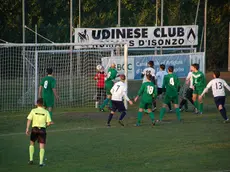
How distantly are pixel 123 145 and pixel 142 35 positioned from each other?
15436mm

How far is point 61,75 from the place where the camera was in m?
36.5

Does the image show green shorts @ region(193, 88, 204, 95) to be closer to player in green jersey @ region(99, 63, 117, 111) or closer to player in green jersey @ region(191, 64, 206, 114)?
player in green jersey @ region(191, 64, 206, 114)

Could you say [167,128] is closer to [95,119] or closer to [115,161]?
[95,119]

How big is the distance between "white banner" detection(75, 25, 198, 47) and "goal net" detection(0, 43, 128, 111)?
0.58 meters

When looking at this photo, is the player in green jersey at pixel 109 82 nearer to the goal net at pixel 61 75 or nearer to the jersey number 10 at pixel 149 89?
the goal net at pixel 61 75

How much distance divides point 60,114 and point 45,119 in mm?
11580

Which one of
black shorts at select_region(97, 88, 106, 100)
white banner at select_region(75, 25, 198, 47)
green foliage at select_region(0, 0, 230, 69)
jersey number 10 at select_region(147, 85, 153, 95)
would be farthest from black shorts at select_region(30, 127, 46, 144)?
green foliage at select_region(0, 0, 230, 69)

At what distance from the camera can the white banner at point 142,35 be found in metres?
33.5

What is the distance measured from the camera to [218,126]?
23281mm

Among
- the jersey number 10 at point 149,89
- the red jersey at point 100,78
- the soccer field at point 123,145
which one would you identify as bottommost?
the soccer field at point 123,145

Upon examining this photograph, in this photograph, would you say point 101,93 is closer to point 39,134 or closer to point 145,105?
point 145,105

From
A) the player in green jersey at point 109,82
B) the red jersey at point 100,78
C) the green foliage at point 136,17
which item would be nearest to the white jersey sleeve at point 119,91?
the player in green jersey at point 109,82

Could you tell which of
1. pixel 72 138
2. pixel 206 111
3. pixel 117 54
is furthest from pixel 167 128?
pixel 117 54

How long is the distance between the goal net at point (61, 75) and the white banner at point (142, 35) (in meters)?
0.58
